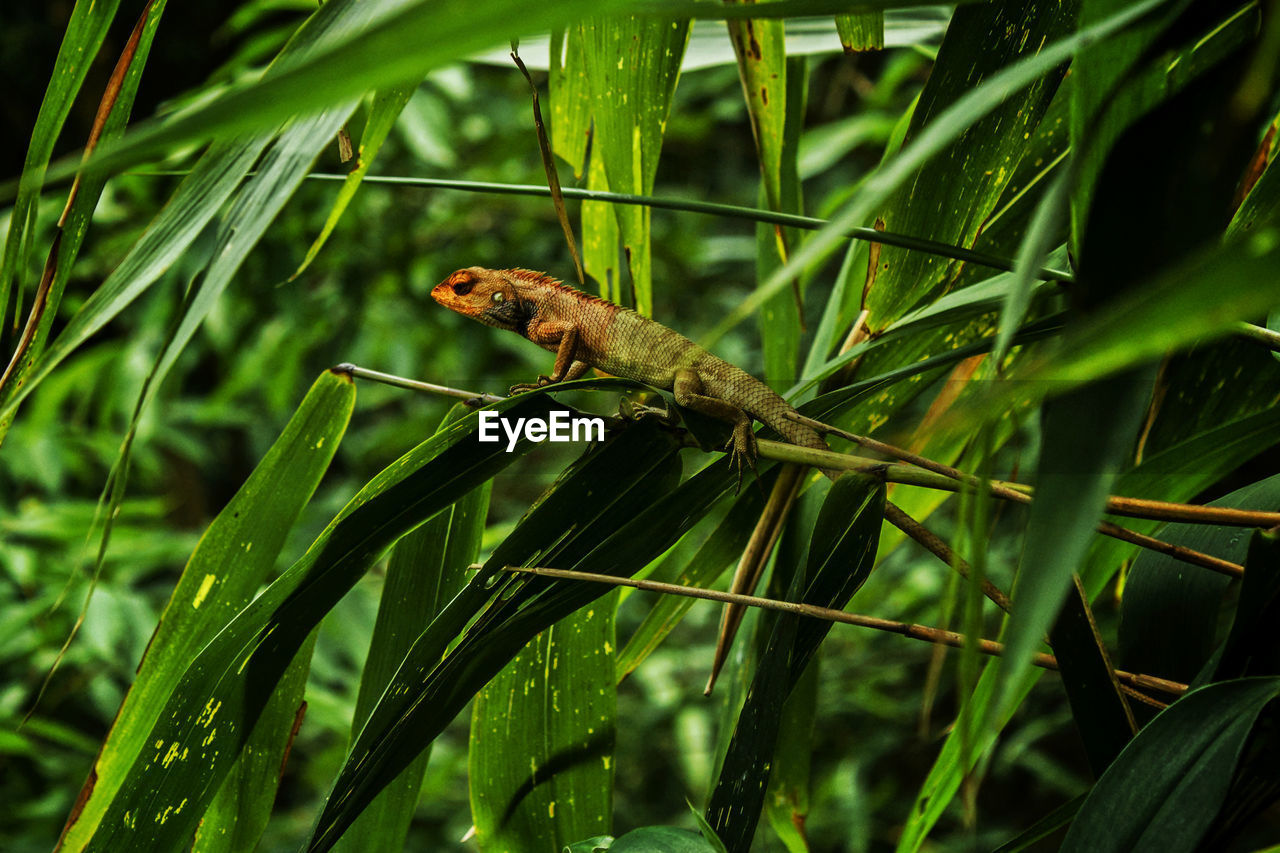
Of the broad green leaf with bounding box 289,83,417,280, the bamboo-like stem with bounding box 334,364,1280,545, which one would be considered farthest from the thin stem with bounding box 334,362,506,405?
the broad green leaf with bounding box 289,83,417,280

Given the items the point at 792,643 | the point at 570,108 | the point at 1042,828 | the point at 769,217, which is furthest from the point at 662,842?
the point at 570,108

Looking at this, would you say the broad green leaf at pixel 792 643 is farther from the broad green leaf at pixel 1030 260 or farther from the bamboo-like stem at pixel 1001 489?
the broad green leaf at pixel 1030 260

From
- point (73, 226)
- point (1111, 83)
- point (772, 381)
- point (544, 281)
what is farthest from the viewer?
point (544, 281)

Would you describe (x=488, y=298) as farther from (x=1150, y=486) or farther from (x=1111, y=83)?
(x=1111, y=83)

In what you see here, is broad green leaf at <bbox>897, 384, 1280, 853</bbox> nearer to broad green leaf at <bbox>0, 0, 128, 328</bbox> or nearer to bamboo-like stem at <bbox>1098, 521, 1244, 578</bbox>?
bamboo-like stem at <bbox>1098, 521, 1244, 578</bbox>

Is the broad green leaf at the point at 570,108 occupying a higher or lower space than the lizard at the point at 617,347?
higher

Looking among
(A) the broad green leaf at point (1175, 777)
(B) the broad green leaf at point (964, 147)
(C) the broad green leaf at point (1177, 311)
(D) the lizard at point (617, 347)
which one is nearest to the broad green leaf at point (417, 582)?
(D) the lizard at point (617, 347)

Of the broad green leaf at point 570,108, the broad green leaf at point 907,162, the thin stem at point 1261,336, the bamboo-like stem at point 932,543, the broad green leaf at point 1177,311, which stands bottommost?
the bamboo-like stem at point 932,543

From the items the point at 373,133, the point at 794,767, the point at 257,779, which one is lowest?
the point at 794,767
